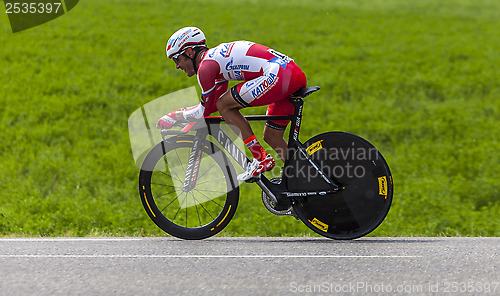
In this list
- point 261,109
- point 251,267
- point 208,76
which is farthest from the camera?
point 261,109

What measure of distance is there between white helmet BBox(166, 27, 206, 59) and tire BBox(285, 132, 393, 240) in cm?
→ 151

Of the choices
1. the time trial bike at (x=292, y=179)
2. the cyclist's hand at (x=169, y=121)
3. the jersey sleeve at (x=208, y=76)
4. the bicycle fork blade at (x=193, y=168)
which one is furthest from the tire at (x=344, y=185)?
the cyclist's hand at (x=169, y=121)

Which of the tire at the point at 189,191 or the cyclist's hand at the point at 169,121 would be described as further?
the cyclist's hand at the point at 169,121

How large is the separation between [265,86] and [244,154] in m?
0.78

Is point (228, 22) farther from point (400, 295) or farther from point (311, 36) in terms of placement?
point (400, 295)

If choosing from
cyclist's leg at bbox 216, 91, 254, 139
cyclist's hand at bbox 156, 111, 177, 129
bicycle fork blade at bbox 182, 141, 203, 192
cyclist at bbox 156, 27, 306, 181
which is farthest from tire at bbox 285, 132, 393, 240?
cyclist's hand at bbox 156, 111, 177, 129

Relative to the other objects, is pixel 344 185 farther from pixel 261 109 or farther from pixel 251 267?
pixel 261 109

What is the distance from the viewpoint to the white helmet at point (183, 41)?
244 inches

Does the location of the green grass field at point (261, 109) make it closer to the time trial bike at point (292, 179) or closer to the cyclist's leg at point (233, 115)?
the time trial bike at point (292, 179)

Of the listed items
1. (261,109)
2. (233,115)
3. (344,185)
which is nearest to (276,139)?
(233,115)

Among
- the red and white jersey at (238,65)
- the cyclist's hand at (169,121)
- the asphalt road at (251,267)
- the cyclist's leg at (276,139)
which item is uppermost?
the red and white jersey at (238,65)

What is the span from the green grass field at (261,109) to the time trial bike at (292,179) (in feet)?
3.31

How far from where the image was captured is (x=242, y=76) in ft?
20.4

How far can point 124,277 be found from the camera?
494 cm
